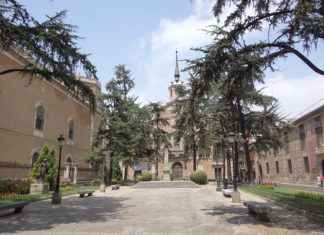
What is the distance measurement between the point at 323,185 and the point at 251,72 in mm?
24316

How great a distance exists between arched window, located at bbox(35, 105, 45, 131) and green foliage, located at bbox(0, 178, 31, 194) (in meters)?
9.26

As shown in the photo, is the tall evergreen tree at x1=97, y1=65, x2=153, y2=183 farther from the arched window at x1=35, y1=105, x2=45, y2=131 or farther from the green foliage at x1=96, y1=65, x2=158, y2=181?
the arched window at x1=35, y1=105, x2=45, y2=131

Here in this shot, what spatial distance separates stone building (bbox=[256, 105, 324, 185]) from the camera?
3262 cm

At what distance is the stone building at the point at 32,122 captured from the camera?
2289 cm

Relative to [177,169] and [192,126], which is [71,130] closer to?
[192,126]

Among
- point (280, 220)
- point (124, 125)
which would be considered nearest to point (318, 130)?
point (124, 125)

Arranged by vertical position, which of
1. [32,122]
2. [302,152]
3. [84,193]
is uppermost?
[32,122]

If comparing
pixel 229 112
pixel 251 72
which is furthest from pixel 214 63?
pixel 229 112

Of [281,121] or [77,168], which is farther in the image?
[77,168]

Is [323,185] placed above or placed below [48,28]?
below

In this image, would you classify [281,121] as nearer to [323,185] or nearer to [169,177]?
[323,185]

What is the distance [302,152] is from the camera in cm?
3700

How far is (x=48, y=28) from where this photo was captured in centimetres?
1180

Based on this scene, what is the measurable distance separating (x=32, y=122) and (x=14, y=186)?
29.9 ft
